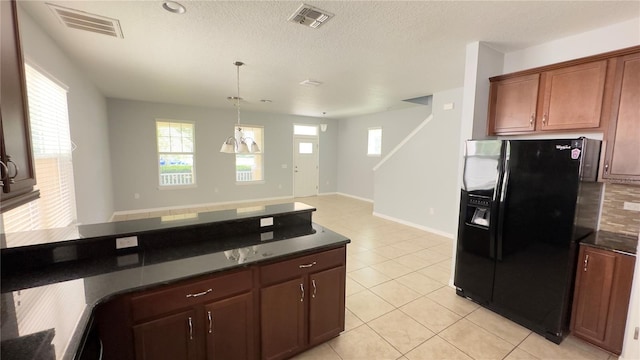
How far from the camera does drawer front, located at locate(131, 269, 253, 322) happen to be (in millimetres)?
1380

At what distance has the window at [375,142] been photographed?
770cm

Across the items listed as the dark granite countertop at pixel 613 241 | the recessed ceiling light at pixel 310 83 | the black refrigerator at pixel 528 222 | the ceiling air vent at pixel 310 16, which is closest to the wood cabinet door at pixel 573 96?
the black refrigerator at pixel 528 222

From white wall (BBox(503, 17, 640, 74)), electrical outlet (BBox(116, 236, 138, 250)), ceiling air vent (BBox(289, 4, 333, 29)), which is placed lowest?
electrical outlet (BBox(116, 236, 138, 250))

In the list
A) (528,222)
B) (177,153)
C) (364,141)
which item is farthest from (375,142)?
(528,222)

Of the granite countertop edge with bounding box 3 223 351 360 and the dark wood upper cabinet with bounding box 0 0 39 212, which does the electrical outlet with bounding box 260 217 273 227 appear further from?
the dark wood upper cabinet with bounding box 0 0 39 212

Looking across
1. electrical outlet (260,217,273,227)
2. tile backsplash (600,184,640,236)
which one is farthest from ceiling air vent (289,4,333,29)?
tile backsplash (600,184,640,236)

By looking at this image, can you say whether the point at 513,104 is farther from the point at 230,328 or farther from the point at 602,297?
the point at 230,328

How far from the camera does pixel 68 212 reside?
309cm

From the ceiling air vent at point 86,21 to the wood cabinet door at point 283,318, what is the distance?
2.67 metres

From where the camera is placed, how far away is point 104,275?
1452 mm

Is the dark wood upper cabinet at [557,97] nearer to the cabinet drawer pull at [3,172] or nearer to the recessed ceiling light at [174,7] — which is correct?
the recessed ceiling light at [174,7]

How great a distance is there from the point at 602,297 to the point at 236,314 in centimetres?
274

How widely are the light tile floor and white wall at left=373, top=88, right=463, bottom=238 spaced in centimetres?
104

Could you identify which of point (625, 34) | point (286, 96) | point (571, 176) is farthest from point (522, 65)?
point (286, 96)
